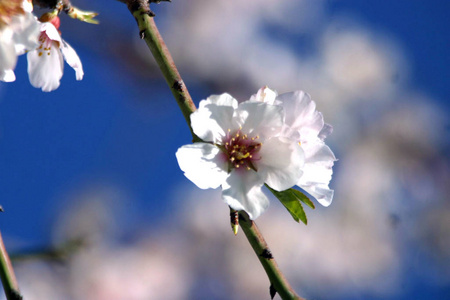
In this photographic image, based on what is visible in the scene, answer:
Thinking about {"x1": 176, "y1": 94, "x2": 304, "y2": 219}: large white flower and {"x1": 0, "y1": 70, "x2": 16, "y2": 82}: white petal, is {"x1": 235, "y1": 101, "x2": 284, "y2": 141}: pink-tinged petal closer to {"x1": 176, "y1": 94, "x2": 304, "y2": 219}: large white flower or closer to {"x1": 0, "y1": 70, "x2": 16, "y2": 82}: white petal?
{"x1": 176, "y1": 94, "x2": 304, "y2": 219}: large white flower

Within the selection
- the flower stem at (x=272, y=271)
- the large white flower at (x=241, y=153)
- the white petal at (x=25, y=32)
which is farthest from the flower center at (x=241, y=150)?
the white petal at (x=25, y=32)

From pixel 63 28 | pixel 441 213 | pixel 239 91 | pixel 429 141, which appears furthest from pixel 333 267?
pixel 63 28

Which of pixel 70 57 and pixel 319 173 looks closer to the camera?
pixel 319 173

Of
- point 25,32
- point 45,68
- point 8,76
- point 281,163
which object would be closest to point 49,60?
point 45,68

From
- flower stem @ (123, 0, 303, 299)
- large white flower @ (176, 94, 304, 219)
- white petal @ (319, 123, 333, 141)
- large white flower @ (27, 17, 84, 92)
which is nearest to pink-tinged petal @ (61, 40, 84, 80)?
large white flower @ (27, 17, 84, 92)

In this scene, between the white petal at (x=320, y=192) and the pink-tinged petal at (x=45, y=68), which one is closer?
the white petal at (x=320, y=192)

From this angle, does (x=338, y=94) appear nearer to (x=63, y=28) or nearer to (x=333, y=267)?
(x=333, y=267)

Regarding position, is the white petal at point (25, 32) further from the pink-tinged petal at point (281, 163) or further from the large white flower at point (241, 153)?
the pink-tinged petal at point (281, 163)

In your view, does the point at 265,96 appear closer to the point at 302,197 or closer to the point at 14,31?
the point at 302,197
